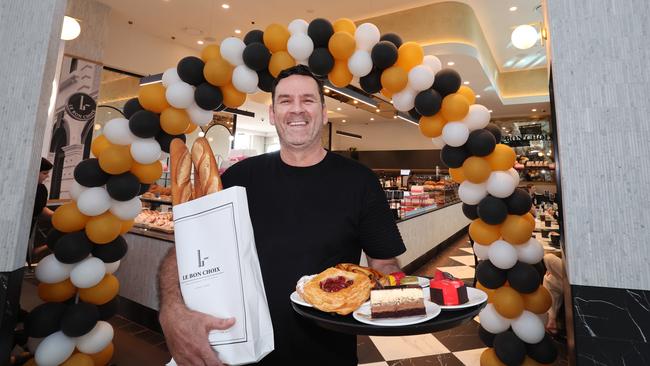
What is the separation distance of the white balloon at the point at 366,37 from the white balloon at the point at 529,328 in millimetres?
1993

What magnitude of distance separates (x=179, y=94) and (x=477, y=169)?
2006 millimetres

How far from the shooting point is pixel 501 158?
6.69ft

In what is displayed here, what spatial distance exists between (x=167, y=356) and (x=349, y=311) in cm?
255

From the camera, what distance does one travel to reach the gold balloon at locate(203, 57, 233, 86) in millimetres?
2088

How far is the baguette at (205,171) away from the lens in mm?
1031

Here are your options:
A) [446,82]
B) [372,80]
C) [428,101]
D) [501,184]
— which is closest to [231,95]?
[372,80]

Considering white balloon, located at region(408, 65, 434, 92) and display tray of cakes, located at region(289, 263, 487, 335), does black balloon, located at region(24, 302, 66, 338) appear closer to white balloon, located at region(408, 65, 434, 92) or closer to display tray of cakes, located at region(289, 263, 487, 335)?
display tray of cakes, located at region(289, 263, 487, 335)

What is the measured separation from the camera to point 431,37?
6137 millimetres

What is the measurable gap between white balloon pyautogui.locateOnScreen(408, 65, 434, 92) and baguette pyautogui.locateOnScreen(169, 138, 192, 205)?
1474 millimetres

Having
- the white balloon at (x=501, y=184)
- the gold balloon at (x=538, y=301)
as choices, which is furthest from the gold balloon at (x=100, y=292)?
the gold balloon at (x=538, y=301)

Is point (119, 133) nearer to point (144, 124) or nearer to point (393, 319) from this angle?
point (144, 124)

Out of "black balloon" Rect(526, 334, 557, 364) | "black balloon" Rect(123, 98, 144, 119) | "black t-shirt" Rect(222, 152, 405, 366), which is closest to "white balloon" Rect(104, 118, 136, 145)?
"black balloon" Rect(123, 98, 144, 119)

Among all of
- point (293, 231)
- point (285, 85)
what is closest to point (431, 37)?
point (285, 85)

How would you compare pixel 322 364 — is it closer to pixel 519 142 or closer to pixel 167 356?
pixel 167 356
